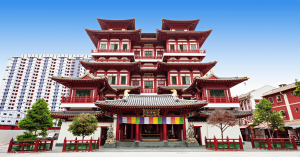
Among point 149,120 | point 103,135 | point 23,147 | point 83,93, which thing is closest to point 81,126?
point 23,147

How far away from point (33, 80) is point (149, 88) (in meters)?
88.3

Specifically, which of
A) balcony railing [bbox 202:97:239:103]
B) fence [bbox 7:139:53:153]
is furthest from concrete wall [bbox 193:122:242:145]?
fence [bbox 7:139:53:153]

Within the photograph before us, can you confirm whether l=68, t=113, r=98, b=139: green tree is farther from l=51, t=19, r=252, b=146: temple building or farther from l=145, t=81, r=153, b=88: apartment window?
l=145, t=81, r=153, b=88: apartment window

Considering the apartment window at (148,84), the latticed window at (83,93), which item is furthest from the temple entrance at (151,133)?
the apartment window at (148,84)

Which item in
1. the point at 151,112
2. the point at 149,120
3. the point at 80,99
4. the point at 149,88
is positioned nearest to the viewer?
the point at 149,120

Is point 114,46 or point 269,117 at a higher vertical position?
point 114,46

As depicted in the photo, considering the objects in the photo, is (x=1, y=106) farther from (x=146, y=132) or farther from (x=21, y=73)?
(x=146, y=132)

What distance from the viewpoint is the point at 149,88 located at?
96.2ft

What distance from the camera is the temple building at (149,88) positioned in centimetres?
1845

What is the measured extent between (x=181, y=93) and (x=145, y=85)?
7.26m

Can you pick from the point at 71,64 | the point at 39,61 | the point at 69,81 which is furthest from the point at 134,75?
the point at 39,61

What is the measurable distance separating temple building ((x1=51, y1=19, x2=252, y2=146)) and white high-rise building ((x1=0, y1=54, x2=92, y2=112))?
7082 cm

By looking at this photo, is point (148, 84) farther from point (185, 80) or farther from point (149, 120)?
point (149, 120)

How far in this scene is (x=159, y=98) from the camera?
2066cm
